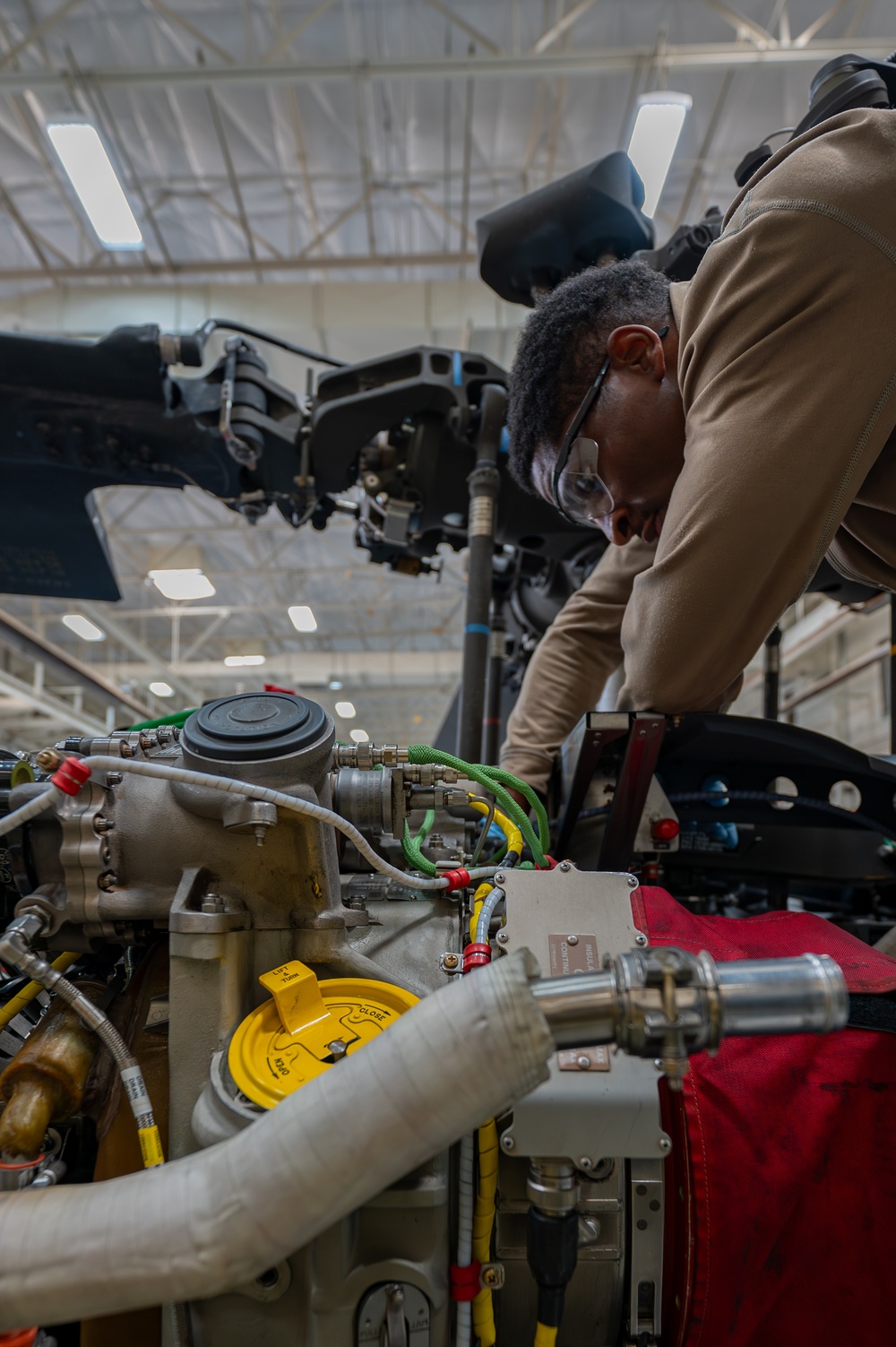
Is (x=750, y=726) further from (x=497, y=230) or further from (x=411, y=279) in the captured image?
(x=411, y=279)

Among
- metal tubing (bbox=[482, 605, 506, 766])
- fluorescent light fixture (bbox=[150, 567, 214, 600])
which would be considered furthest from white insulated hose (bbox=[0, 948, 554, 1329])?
fluorescent light fixture (bbox=[150, 567, 214, 600])

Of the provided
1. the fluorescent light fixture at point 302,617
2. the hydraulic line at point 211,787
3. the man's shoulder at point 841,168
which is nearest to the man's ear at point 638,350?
the man's shoulder at point 841,168

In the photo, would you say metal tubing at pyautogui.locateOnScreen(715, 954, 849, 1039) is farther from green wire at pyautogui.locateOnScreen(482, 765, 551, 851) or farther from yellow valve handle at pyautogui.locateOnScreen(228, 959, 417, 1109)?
green wire at pyautogui.locateOnScreen(482, 765, 551, 851)

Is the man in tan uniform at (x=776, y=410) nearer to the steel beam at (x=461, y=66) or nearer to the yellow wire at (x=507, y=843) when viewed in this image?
the yellow wire at (x=507, y=843)

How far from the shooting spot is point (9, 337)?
1917mm

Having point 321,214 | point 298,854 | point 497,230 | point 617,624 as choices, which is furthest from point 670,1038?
point 321,214

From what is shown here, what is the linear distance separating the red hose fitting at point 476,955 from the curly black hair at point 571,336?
935mm

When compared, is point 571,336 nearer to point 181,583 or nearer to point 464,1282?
point 464,1282

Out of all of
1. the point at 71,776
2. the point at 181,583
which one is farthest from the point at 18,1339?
the point at 181,583

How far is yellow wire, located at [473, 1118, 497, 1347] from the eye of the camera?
0.71m

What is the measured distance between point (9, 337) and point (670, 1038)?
2.13 meters

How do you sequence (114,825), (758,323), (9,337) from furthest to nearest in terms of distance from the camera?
(9,337) < (758,323) < (114,825)

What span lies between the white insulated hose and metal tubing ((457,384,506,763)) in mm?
1124

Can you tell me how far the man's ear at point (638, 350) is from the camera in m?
1.28
